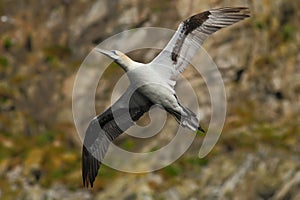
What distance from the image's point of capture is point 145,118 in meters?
45.8

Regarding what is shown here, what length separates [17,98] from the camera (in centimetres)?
5281

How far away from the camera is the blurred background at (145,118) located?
3753 cm

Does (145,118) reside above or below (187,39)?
below

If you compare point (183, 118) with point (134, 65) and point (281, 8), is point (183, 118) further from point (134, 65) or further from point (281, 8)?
point (281, 8)

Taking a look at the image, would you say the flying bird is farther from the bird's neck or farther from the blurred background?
the blurred background

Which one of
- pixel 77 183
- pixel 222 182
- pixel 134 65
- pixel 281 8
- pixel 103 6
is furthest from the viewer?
pixel 103 6

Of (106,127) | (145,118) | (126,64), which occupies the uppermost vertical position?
(126,64)

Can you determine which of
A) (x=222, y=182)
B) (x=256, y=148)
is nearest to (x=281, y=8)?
(x=256, y=148)

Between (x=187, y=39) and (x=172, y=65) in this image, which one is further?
(x=172, y=65)

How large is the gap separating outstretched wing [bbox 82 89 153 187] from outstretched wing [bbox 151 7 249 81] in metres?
1.53

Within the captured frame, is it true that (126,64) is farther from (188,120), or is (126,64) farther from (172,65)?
(188,120)

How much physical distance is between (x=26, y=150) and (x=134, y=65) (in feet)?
93.4

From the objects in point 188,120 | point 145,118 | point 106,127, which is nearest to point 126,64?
point 188,120

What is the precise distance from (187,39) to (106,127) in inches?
164
